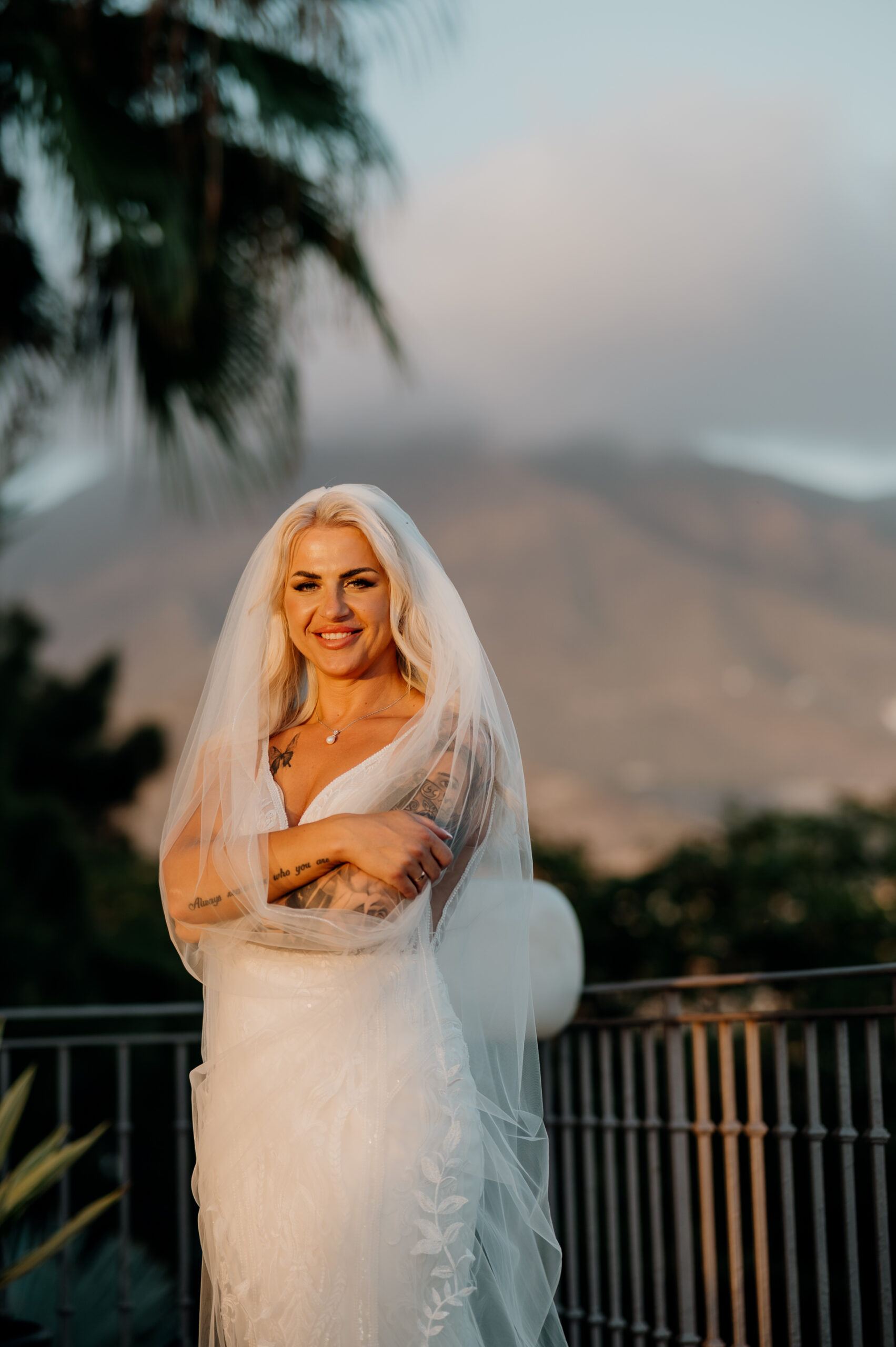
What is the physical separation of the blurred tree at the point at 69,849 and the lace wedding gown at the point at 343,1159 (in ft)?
18.6

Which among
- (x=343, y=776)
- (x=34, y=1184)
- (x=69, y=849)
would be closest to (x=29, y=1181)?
(x=34, y=1184)

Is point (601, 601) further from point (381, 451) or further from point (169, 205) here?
point (169, 205)

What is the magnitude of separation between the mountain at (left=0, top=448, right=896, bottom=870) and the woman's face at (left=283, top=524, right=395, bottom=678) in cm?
1546

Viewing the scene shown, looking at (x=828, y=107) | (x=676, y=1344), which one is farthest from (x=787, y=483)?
(x=676, y=1344)

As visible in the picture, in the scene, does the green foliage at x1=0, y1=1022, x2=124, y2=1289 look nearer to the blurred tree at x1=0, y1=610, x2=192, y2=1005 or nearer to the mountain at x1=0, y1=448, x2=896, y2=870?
the blurred tree at x1=0, y1=610, x2=192, y2=1005

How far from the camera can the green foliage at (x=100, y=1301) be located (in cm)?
359

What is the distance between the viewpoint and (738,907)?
12.0 meters

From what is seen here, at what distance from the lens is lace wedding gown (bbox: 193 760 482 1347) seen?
172 cm

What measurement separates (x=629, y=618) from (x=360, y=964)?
21.3m

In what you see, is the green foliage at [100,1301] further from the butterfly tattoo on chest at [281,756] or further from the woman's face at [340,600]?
the woman's face at [340,600]

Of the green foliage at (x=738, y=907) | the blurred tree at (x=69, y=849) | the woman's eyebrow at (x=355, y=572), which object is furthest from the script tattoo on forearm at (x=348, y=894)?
the green foliage at (x=738, y=907)

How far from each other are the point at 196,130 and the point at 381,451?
72.8 ft

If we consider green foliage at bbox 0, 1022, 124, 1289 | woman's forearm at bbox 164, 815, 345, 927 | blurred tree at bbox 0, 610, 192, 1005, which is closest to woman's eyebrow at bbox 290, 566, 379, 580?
woman's forearm at bbox 164, 815, 345, 927

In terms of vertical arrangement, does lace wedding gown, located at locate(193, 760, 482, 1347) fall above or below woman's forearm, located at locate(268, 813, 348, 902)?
below
